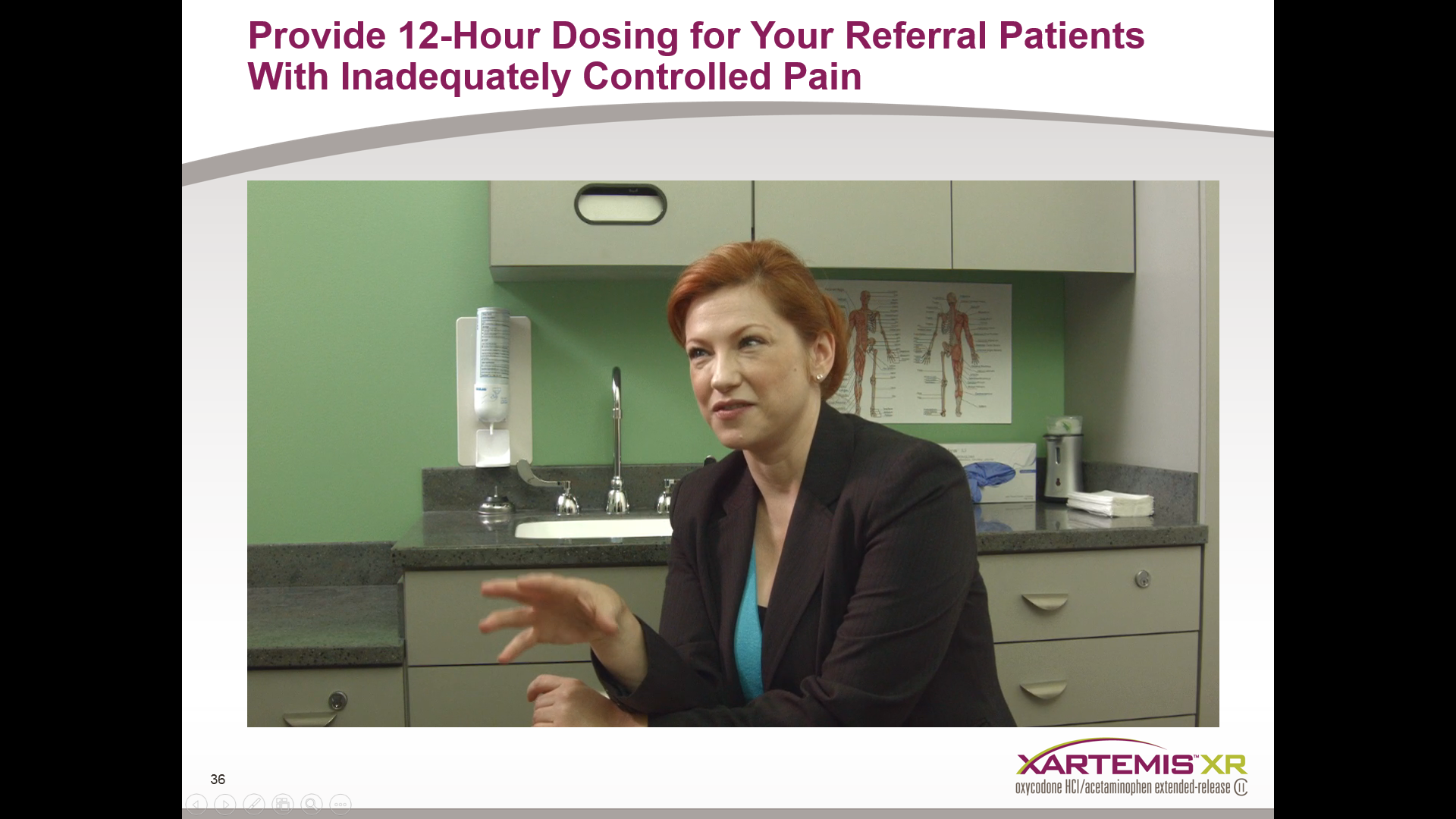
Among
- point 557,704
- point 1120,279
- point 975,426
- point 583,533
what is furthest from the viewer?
point 975,426

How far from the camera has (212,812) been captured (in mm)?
958

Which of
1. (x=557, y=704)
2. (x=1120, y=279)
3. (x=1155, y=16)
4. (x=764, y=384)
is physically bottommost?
(x=557, y=704)

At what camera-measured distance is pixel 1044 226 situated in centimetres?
178

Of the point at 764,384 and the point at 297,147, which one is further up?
the point at 297,147

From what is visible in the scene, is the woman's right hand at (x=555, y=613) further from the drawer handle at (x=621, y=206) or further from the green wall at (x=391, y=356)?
the green wall at (x=391, y=356)

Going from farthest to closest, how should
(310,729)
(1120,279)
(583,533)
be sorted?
(1120,279), (583,533), (310,729)

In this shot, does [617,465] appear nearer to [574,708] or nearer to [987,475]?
[987,475]

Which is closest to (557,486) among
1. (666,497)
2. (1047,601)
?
(666,497)

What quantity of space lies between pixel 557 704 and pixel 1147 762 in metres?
0.68

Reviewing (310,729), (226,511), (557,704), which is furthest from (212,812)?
(557,704)

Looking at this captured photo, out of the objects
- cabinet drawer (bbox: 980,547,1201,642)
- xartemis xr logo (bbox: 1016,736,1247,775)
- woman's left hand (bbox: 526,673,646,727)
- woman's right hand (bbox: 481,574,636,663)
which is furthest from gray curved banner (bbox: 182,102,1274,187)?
cabinet drawer (bbox: 980,547,1201,642)

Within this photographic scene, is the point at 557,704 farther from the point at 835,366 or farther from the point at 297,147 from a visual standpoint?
the point at 297,147

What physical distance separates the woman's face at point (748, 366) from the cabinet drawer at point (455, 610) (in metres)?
0.44

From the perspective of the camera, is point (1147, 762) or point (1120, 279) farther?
point (1120, 279)
